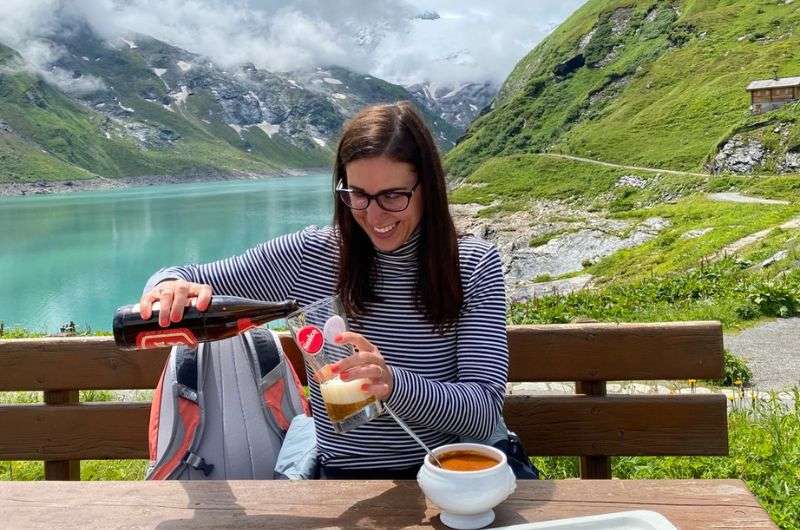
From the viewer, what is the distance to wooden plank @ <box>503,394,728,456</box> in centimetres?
303

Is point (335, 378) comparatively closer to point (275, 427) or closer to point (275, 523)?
point (275, 523)

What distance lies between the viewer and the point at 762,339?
28.2 ft

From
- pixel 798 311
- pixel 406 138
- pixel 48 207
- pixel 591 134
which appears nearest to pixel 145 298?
pixel 406 138

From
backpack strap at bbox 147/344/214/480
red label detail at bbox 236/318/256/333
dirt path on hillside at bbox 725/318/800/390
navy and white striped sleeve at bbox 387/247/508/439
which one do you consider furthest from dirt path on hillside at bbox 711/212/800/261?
red label detail at bbox 236/318/256/333

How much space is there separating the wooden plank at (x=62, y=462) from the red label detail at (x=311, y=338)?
1.82 metres

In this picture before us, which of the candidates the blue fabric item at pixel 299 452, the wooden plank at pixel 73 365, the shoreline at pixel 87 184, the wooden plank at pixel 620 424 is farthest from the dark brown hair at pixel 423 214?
the shoreline at pixel 87 184

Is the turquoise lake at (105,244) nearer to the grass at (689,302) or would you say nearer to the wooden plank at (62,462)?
the grass at (689,302)

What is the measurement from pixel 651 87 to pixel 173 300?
3795 inches

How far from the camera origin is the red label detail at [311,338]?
6.20 feet

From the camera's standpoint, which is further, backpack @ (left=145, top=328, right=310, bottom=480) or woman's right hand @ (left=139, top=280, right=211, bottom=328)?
backpack @ (left=145, top=328, right=310, bottom=480)

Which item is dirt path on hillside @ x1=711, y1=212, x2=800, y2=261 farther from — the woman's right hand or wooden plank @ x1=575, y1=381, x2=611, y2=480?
the woman's right hand

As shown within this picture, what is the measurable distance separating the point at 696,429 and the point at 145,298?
2.13 metres

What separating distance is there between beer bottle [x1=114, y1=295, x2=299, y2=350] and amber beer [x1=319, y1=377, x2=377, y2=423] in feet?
1.18

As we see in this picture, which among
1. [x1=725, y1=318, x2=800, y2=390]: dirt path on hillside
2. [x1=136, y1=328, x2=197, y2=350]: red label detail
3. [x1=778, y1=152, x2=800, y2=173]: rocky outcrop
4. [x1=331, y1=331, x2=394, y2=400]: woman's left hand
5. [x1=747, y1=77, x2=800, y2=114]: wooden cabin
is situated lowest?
[x1=725, y1=318, x2=800, y2=390]: dirt path on hillside
